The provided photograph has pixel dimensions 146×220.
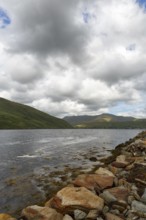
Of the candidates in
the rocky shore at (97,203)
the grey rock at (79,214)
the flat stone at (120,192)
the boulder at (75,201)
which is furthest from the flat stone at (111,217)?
the flat stone at (120,192)

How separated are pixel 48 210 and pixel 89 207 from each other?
2.84m

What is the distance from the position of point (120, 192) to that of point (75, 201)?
4153mm

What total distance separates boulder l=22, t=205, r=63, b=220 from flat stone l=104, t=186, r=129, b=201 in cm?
494

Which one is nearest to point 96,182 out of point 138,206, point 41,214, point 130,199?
point 130,199

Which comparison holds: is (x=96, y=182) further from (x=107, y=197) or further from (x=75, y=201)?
(x=75, y=201)

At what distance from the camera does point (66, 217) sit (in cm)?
1448

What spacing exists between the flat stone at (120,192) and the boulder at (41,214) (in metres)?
4.94

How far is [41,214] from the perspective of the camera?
14664 millimetres

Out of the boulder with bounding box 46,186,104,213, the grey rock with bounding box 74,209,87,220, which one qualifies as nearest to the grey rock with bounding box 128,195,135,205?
the boulder with bounding box 46,186,104,213

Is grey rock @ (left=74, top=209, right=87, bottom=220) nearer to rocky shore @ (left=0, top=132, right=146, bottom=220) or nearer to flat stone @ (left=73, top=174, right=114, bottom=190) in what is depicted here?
rocky shore @ (left=0, top=132, right=146, bottom=220)

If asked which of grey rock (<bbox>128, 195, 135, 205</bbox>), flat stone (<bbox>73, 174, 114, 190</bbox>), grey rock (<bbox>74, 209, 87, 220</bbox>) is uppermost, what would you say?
flat stone (<bbox>73, 174, 114, 190</bbox>)

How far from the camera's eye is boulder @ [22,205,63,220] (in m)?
14.4

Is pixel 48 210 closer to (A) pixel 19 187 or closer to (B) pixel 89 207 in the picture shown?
(B) pixel 89 207

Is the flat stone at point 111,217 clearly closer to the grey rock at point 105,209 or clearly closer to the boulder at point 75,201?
the grey rock at point 105,209
